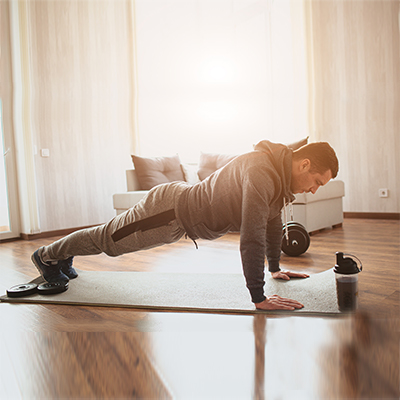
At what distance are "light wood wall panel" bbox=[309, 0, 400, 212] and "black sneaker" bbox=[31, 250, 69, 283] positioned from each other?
3626 mm

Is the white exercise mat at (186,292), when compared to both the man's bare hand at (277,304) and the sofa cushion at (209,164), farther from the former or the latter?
the sofa cushion at (209,164)

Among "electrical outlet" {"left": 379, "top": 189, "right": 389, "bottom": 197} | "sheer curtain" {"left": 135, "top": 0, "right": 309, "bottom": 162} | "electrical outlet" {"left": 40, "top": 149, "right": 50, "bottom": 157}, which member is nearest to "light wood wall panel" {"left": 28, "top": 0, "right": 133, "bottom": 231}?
"electrical outlet" {"left": 40, "top": 149, "right": 50, "bottom": 157}

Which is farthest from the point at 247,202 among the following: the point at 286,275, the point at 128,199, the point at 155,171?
the point at 155,171

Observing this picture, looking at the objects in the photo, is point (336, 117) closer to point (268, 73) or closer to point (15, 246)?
point (268, 73)

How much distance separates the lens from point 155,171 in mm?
4152

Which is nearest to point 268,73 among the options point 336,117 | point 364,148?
point 336,117

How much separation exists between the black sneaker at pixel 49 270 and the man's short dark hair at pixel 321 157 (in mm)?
1300

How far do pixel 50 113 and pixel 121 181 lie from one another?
1.16 m

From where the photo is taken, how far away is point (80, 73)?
4.36m

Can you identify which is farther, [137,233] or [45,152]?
[45,152]

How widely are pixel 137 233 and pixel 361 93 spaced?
3.72 meters

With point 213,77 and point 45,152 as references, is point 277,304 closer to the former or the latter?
point 45,152

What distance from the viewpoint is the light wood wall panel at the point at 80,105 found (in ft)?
13.2

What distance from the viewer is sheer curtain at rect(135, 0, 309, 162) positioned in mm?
4863
